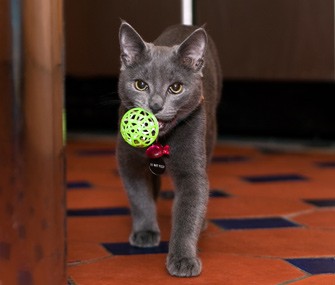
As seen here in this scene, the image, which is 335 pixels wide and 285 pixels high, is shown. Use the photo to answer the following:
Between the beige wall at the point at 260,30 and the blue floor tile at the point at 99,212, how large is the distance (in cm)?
179

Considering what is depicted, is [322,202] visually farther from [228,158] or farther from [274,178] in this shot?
[228,158]

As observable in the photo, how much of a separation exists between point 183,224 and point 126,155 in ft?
1.03

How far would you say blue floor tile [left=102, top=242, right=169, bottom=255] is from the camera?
2.31m

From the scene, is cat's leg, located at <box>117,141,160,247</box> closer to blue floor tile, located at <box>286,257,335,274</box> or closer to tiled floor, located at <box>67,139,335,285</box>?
tiled floor, located at <box>67,139,335,285</box>

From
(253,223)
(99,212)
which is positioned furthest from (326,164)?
(99,212)

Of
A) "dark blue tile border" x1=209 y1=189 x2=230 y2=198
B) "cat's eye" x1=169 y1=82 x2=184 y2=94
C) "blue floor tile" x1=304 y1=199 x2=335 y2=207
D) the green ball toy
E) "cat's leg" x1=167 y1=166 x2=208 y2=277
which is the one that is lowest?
"dark blue tile border" x1=209 y1=189 x2=230 y2=198

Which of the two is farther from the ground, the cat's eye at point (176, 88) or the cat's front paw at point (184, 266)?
the cat's eye at point (176, 88)

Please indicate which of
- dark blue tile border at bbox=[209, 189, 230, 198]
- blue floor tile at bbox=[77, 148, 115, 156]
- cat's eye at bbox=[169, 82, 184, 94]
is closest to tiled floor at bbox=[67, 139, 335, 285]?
dark blue tile border at bbox=[209, 189, 230, 198]

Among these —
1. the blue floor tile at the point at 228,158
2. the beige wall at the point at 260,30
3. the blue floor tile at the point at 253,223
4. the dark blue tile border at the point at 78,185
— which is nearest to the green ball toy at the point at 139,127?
the blue floor tile at the point at 253,223

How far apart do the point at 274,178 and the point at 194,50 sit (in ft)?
4.99

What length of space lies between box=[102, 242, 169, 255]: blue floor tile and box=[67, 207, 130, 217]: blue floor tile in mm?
431

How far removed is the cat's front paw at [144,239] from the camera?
2.37 metres

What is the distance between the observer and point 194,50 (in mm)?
2223

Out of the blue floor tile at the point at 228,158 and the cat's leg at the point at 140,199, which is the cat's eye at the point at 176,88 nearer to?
the cat's leg at the point at 140,199
